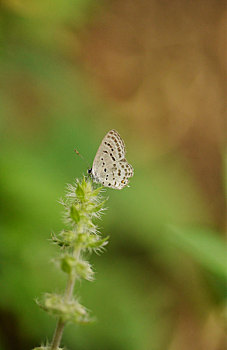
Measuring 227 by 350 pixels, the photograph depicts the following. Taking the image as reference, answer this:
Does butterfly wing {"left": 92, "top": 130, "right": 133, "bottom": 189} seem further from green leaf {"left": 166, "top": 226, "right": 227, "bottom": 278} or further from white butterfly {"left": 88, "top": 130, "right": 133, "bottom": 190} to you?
green leaf {"left": 166, "top": 226, "right": 227, "bottom": 278}

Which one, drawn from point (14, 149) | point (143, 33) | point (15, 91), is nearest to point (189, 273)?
point (14, 149)

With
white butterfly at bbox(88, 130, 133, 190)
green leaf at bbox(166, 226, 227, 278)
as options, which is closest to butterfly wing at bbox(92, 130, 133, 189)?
white butterfly at bbox(88, 130, 133, 190)

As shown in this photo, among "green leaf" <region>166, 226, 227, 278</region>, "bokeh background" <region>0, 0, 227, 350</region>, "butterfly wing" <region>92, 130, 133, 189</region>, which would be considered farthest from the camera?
"bokeh background" <region>0, 0, 227, 350</region>

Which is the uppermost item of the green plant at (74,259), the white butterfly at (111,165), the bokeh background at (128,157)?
the bokeh background at (128,157)

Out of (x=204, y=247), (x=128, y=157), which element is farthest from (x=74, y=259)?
(x=128, y=157)

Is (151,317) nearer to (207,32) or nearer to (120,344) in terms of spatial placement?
(120,344)

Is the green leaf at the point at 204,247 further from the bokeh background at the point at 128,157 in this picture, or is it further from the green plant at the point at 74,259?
the green plant at the point at 74,259

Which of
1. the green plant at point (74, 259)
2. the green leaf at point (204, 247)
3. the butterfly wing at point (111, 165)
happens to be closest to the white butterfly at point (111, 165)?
the butterfly wing at point (111, 165)
